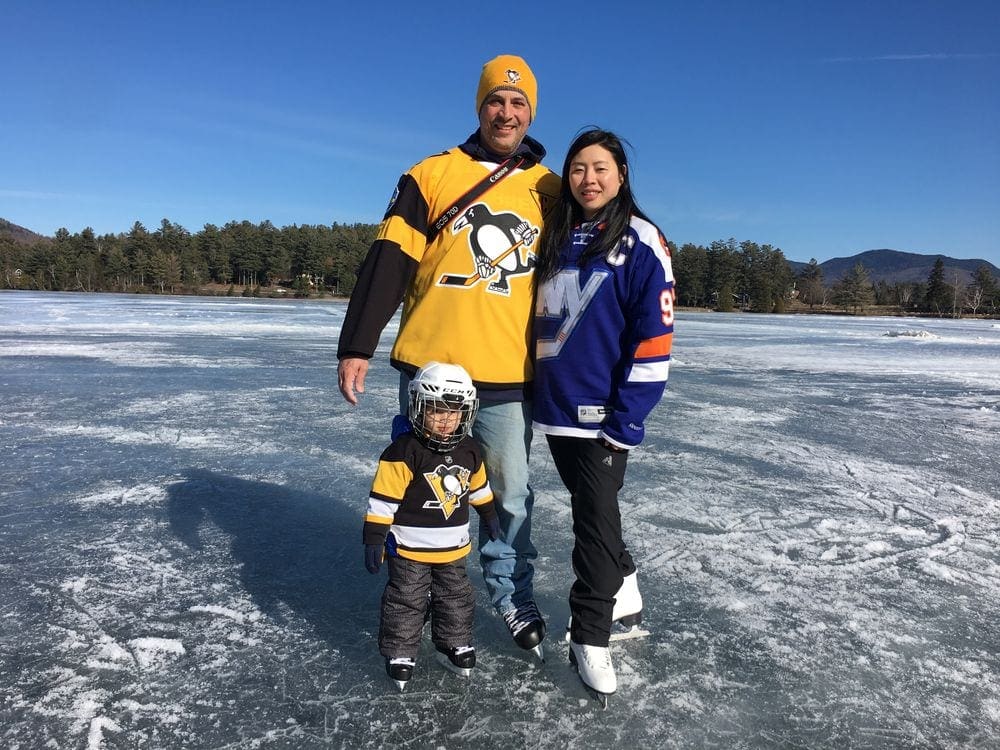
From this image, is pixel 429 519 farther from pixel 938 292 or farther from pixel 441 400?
pixel 938 292

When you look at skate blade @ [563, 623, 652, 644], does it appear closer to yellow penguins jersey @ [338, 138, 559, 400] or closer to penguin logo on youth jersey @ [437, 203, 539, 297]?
yellow penguins jersey @ [338, 138, 559, 400]

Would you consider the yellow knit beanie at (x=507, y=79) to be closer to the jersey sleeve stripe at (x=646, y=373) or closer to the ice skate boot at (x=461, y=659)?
the jersey sleeve stripe at (x=646, y=373)

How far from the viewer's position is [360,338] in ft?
7.03

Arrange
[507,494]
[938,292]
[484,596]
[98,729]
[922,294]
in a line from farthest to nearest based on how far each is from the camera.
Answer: [922,294] → [938,292] → [484,596] → [507,494] → [98,729]

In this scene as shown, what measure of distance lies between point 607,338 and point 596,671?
1061 mm

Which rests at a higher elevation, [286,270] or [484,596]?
[286,270]

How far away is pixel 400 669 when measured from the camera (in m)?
2.00

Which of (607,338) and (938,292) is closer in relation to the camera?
(607,338)

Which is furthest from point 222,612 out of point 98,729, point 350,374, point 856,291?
point 856,291

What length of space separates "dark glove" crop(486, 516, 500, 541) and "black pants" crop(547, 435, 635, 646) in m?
0.28

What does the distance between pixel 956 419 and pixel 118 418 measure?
26.7ft

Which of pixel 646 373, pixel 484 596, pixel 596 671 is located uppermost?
pixel 646 373

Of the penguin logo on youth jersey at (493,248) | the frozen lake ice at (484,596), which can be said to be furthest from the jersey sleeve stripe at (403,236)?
the frozen lake ice at (484,596)

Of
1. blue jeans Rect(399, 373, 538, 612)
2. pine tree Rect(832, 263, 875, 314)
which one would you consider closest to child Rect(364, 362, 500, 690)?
blue jeans Rect(399, 373, 538, 612)
